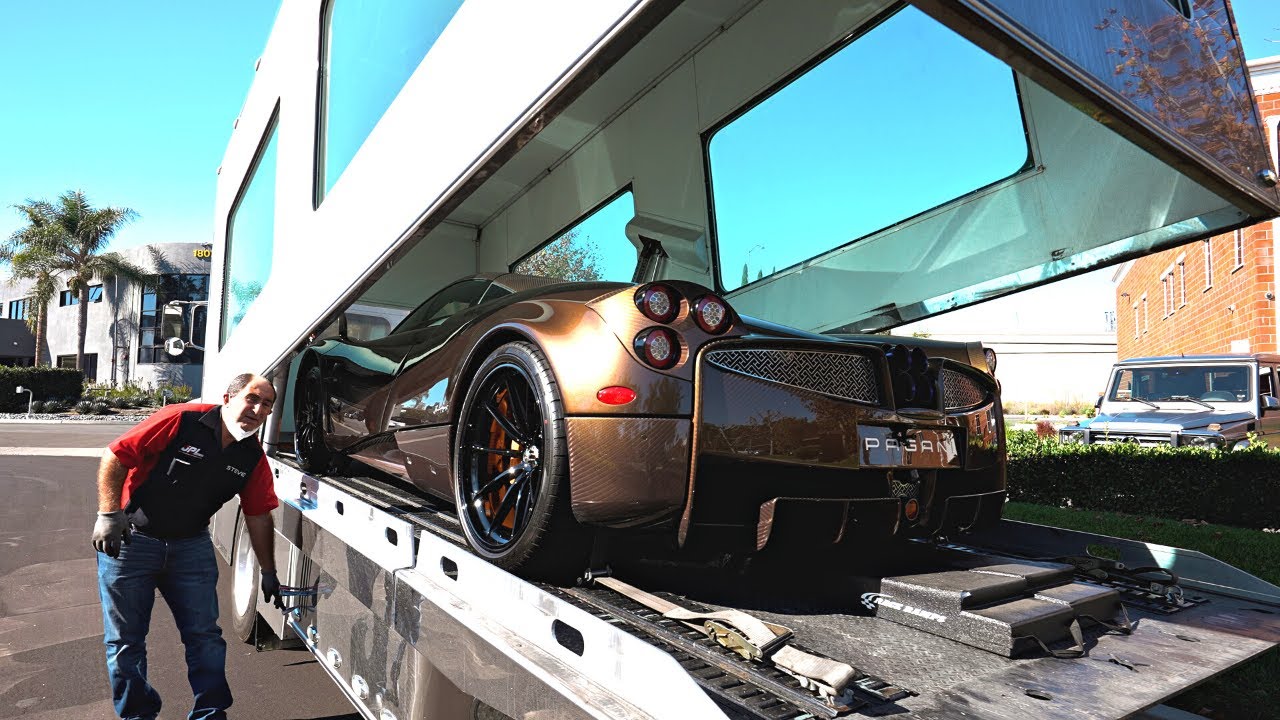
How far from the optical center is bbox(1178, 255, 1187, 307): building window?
16.7 metres

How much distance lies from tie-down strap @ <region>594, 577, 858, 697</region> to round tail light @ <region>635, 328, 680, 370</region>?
602mm

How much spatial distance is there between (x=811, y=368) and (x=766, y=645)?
0.82 meters

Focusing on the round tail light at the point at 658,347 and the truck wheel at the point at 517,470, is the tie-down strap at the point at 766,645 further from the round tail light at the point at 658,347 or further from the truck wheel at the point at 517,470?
the round tail light at the point at 658,347

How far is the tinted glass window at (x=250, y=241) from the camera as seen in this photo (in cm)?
441

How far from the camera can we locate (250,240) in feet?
16.4

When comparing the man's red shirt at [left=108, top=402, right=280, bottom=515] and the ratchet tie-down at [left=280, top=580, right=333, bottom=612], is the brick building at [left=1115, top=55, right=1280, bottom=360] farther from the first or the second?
the man's red shirt at [left=108, top=402, right=280, bottom=515]

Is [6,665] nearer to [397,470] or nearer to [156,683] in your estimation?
[156,683]

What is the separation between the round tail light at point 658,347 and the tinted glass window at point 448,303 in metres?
1.53

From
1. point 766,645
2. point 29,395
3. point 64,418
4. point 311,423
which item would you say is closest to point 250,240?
point 311,423

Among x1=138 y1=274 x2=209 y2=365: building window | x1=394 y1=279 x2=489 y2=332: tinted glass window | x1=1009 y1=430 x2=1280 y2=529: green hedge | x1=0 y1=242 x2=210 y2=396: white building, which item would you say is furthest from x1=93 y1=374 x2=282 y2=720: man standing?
x1=138 y1=274 x2=209 y2=365: building window

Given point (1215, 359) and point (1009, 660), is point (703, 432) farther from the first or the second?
point (1215, 359)

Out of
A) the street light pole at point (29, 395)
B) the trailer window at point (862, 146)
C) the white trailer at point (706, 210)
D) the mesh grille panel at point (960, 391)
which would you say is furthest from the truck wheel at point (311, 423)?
the street light pole at point (29, 395)

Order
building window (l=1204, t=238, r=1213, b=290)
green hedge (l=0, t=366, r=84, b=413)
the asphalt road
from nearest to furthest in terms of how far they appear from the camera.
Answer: the asphalt road → building window (l=1204, t=238, r=1213, b=290) → green hedge (l=0, t=366, r=84, b=413)

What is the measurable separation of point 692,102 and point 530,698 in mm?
3850
